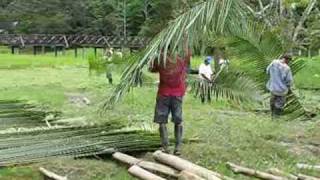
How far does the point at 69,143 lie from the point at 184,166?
2260mm

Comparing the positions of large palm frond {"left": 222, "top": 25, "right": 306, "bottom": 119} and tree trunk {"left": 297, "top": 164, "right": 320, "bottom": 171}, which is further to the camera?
large palm frond {"left": 222, "top": 25, "right": 306, "bottom": 119}

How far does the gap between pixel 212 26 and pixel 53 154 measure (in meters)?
3.72

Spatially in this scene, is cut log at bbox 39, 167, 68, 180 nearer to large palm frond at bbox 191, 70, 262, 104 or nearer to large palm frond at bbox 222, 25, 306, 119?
large palm frond at bbox 191, 70, 262, 104

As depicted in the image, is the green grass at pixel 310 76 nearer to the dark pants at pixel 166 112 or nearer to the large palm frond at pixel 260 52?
the large palm frond at pixel 260 52

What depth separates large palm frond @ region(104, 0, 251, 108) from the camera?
18.2 ft

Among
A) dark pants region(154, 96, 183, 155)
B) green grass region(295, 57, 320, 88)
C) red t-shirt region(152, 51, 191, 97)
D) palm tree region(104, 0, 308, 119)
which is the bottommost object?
green grass region(295, 57, 320, 88)

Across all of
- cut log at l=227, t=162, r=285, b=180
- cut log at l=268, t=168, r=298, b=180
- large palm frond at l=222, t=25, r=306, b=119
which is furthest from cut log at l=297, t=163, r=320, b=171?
large palm frond at l=222, t=25, r=306, b=119

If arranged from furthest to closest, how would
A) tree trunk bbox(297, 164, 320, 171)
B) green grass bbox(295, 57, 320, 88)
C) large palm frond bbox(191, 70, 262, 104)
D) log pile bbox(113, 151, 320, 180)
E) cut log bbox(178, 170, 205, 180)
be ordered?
green grass bbox(295, 57, 320, 88) → large palm frond bbox(191, 70, 262, 104) → tree trunk bbox(297, 164, 320, 171) → log pile bbox(113, 151, 320, 180) → cut log bbox(178, 170, 205, 180)

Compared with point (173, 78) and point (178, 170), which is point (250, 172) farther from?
point (173, 78)

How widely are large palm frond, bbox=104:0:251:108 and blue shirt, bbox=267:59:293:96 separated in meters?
6.32

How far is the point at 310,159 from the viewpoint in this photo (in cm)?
907

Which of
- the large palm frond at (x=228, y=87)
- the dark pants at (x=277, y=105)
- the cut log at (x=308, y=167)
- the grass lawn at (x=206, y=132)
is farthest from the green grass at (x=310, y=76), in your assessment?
the cut log at (x=308, y=167)

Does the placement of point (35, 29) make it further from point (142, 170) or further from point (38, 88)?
point (142, 170)

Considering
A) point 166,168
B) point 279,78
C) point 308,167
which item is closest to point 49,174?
point 166,168
